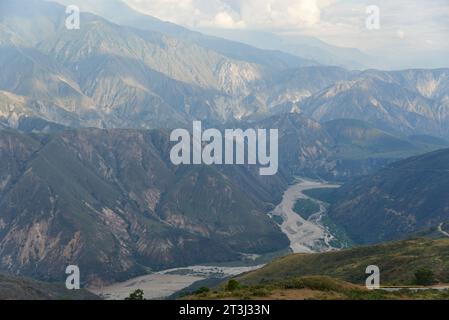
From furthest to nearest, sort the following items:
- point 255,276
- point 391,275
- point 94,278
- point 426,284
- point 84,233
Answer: point 84,233
point 94,278
point 255,276
point 391,275
point 426,284

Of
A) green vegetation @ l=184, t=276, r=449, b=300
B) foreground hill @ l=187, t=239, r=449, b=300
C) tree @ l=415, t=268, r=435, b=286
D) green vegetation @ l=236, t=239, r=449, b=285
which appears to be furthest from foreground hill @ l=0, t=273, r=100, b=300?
tree @ l=415, t=268, r=435, b=286

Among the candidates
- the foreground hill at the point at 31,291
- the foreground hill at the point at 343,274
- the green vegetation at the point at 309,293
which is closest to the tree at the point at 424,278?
the foreground hill at the point at 343,274

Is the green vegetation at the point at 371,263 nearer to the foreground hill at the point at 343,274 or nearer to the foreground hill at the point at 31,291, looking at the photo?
the foreground hill at the point at 343,274

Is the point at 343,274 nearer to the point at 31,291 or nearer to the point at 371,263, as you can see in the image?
the point at 371,263

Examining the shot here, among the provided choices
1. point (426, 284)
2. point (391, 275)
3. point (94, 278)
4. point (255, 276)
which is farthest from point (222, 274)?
point (426, 284)

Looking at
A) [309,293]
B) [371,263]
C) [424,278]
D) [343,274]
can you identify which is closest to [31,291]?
[343,274]
